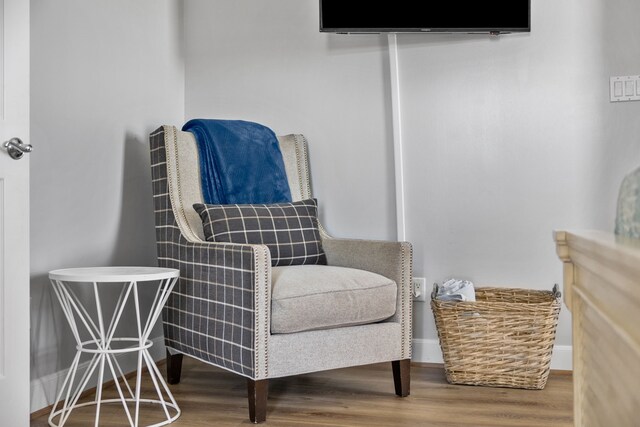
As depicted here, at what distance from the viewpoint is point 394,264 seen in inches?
98.5

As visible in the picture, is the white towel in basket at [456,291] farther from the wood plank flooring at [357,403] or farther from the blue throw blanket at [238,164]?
the blue throw blanket at [238,164]

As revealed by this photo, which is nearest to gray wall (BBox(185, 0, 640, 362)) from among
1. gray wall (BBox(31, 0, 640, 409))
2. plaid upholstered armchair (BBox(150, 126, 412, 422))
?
gray wall (BBox(31, 0, 640, 409))

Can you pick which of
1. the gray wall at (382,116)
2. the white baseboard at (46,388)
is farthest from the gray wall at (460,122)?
the white baseboard at (46,388)

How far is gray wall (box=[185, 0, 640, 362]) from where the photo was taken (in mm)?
2842

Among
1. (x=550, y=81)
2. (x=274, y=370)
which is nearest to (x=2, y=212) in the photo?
(x=274, y=370)

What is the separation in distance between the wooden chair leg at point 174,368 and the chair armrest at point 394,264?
2.39ft

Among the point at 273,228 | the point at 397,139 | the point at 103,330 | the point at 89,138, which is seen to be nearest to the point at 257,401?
the point at 103,330

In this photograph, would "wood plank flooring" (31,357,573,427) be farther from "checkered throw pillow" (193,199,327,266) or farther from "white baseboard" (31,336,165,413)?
"checkered throw pillow" (193,199,327,266)

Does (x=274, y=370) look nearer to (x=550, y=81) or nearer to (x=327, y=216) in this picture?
(x=327, y=216)

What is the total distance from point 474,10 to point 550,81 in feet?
1.42

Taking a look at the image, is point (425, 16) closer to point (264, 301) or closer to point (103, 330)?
point (264, 301)

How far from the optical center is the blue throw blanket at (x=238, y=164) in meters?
2.80

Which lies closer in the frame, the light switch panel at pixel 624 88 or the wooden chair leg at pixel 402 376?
the wooden chair leg at pixel 402 376

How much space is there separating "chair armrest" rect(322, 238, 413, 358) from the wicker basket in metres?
0.24
